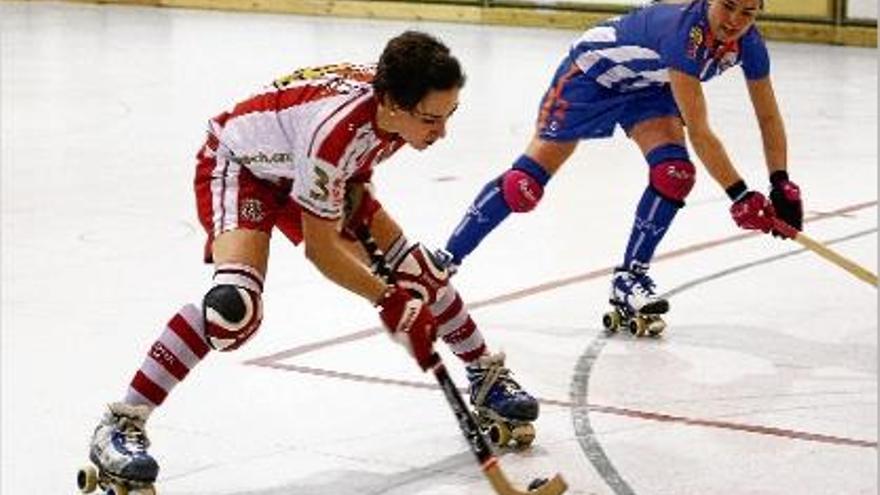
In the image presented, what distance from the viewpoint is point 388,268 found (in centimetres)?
427

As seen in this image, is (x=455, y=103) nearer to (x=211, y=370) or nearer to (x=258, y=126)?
(x=258, y=126)

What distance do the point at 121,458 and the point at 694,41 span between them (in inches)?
89.0

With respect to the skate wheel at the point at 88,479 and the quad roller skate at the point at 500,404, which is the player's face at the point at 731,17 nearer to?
the quad roller skate at the point at 500,404

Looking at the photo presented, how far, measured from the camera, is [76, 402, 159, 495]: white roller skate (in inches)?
153

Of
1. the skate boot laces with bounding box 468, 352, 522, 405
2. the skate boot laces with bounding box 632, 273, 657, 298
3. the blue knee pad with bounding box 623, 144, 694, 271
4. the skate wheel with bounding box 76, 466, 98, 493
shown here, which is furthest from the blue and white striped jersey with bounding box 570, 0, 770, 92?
the skate wheel with bounding box 76, 466, 98, 493

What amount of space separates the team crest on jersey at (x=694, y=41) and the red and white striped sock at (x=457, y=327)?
4.23ft

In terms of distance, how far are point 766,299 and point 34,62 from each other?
9.04 meters

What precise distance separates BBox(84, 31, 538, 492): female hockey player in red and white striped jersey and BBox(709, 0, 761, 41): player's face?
1.39 metres

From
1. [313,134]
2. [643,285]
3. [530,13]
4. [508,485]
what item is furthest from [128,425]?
[530,13]

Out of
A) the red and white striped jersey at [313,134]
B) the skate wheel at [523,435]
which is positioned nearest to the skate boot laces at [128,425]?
the red and white striped jersey at [313,134]

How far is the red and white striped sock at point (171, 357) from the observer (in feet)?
13.0

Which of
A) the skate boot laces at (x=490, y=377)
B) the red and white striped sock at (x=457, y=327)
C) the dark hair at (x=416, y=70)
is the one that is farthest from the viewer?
the skate boot laces at (x=490, y=377)

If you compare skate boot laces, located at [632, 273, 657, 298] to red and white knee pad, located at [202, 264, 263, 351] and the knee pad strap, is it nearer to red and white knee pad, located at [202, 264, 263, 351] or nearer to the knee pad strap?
the knee pad strap

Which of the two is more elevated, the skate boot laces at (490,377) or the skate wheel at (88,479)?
the skate wheel at (88,479)
